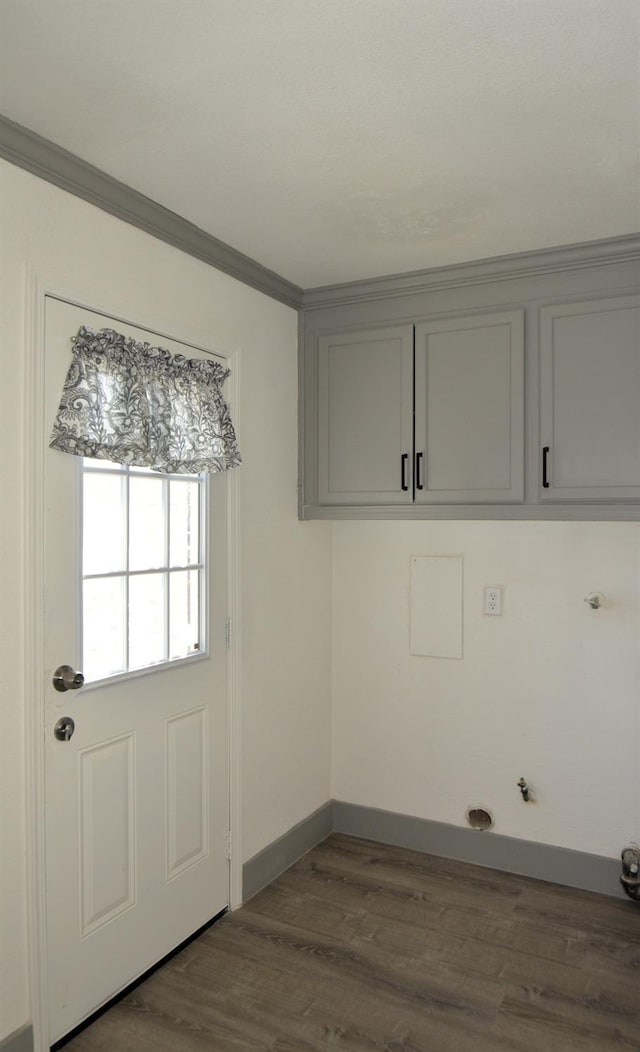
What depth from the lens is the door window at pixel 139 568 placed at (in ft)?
7.07

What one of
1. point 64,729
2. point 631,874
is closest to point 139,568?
point 64,729

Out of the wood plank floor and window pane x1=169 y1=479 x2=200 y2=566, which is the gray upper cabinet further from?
the wood plank floor

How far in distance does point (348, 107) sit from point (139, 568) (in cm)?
143

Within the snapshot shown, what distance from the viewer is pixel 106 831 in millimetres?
2209

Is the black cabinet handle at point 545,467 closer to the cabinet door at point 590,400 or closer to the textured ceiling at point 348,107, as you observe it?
the cabinet door at point 590,400

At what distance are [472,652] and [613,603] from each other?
63cm

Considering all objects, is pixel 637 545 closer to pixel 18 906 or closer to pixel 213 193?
pixel 213 193

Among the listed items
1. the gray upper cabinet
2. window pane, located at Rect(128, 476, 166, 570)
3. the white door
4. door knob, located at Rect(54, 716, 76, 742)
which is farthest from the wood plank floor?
the gray upper cabinet

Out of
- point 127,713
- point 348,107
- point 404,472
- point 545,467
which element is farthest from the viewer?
point 404,472

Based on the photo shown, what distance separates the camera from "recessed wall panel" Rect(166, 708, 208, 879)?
2480 millimetres

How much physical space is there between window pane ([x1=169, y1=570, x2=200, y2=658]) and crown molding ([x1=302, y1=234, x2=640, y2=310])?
1.35 meters

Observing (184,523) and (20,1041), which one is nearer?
(20,1041)

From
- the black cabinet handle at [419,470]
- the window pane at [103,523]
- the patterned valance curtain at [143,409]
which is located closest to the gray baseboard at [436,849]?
the window pane at [103,523]

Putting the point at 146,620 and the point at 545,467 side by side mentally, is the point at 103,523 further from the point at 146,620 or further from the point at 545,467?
the point at 545,467
